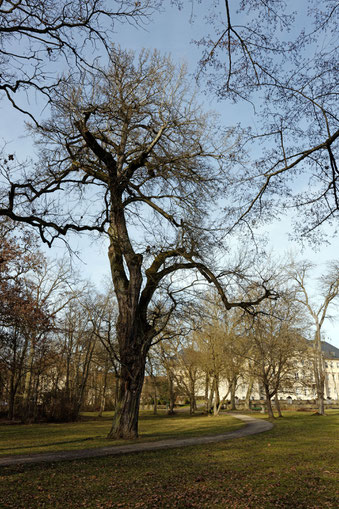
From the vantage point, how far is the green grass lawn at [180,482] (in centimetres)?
526

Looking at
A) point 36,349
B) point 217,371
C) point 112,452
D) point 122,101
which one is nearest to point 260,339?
point 217,371

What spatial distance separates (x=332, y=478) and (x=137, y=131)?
439 inches

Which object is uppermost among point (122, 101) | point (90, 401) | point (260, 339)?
point (122, 101)

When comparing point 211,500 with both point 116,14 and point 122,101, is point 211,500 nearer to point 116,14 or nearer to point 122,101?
point 116,14

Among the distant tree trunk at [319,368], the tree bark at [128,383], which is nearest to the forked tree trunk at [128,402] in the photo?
the tree bark at [128,383]

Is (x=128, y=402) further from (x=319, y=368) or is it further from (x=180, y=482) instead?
(x=319, y=368)

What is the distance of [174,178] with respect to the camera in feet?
39.6

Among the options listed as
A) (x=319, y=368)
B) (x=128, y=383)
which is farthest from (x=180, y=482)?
(x=319, y=368)

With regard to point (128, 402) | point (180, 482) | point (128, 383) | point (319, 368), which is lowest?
point (180, 482)

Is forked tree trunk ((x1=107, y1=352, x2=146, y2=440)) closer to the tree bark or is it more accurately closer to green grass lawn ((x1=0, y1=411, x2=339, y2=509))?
the tree bark

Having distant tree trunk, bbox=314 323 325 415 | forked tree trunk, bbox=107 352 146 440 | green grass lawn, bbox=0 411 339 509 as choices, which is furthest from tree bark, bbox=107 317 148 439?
distant tree trunk, bbox=314 323 325 415

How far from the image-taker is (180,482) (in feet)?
21.1

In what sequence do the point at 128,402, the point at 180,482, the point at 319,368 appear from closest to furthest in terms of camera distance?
the point at 180,482 < the point at 128,402 < the point at 319,368

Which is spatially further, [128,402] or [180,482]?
[128,402]
